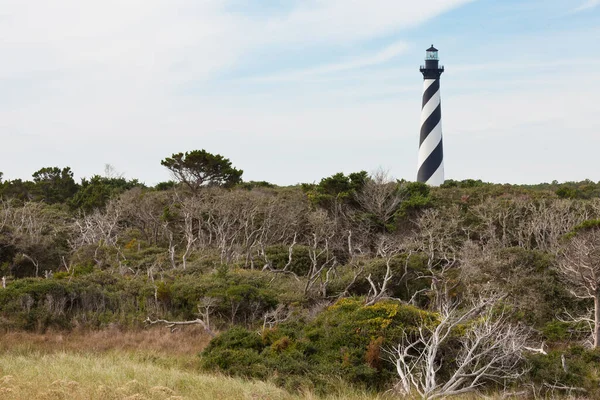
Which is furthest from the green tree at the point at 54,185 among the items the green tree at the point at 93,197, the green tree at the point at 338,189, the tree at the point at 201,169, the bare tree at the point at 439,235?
the bare tree at the point at 439,235

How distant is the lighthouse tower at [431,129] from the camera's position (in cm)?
4462

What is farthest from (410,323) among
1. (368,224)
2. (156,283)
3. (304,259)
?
(368,224)

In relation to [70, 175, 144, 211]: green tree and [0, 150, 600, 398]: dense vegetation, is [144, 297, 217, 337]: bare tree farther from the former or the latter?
[70, 175, 144, 211]: green tree

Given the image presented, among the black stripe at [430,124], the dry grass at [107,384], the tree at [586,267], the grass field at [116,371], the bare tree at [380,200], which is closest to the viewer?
the dry grass at [107,384]

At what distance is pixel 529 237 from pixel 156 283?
626 inches

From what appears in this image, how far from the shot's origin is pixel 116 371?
38.2 feet

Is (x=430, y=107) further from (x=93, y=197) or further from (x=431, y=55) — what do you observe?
(x=93, y=197)

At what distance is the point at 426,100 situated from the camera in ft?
149

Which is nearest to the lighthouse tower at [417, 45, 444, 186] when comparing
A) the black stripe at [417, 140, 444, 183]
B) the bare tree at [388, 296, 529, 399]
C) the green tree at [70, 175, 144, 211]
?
the black stripe at [417, 140, 444, 183]

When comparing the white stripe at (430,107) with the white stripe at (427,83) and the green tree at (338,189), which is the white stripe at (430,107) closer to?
the white stripe at (427,83)

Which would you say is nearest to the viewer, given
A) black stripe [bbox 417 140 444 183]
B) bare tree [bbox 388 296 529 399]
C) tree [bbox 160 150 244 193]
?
bare tree [bbox 388 296 529 399]

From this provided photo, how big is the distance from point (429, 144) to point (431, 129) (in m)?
1.07

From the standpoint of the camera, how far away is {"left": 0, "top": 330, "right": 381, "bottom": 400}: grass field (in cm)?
947

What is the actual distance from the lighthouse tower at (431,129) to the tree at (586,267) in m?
25.3
